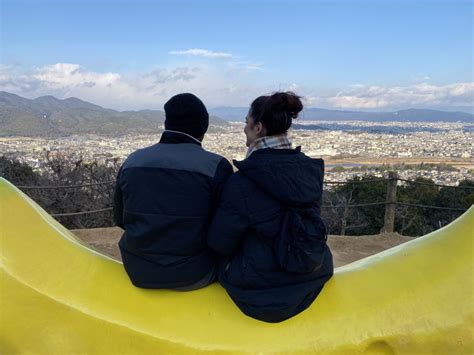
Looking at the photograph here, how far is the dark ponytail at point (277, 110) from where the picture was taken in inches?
53.9

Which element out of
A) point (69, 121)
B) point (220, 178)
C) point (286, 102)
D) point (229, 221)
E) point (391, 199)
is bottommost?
point (391, 199)

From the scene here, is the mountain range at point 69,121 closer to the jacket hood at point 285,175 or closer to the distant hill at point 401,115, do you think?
the distant hill at point 401,115

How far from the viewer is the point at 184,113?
1447 millimetres

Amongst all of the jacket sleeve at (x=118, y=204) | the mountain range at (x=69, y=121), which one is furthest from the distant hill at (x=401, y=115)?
the jacket sleeve at (x=118, y=204)

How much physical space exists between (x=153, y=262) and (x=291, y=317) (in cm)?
48

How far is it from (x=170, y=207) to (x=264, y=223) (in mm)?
301

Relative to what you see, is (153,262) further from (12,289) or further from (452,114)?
(452,114)

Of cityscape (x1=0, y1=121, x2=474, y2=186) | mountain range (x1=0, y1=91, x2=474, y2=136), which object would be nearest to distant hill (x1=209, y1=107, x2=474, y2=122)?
mountain range (x1=0, y1=91, x2=474, y2=136)

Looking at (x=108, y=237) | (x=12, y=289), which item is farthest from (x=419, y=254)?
(x=108, y=237)

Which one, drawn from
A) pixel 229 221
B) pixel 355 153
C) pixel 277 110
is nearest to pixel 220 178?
pixel 229 221

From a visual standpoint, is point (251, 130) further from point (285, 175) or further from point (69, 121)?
point (69, 121)

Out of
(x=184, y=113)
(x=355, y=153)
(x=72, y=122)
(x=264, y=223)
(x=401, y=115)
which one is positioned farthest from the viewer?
(x=401, y=115)

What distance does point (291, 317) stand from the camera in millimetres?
1426

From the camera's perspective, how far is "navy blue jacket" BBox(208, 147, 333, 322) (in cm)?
133
